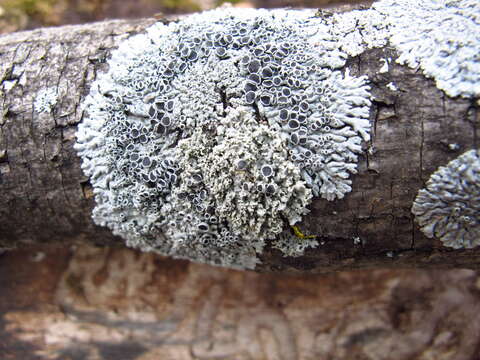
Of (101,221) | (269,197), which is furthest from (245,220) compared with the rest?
(101,221)

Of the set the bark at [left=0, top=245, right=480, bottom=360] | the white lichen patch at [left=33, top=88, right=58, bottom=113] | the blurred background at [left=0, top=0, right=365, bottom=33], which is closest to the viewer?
the white lichen patch at [left=33, top=88, right=58, bottom=113]

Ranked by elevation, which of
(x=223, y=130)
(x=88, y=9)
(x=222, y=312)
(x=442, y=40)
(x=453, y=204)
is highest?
(x=88, y=9)

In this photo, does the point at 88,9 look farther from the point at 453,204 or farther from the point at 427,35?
the point at 453,204

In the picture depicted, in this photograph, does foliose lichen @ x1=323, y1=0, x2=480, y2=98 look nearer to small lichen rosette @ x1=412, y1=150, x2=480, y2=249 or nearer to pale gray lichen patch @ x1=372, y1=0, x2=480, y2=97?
pale gray lichen patch @ x1=372, y1=0, x2=480, y2=97

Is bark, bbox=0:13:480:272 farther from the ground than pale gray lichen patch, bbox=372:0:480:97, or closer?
closer

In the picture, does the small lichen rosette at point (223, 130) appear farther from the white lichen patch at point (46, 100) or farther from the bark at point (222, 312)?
the bark at point (222, 312)

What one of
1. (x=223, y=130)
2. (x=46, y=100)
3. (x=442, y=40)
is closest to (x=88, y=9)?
(x=46, y=100)

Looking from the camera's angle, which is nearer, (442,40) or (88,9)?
(442,40)

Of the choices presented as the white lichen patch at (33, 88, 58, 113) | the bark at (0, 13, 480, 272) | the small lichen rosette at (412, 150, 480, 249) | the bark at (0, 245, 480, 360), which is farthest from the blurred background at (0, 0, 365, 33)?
the small lichen rosette at (412, 150, 480, 249)
